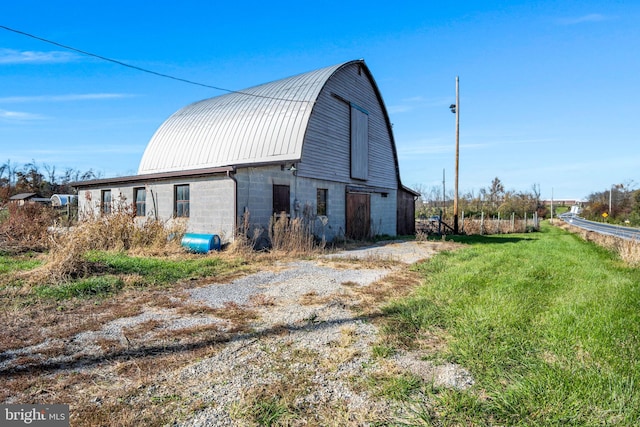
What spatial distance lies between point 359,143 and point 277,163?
21.9 ft

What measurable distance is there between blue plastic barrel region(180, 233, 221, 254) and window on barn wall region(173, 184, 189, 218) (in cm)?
262

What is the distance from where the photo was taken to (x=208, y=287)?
6.92 metres

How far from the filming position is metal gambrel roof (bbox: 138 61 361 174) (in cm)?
1462

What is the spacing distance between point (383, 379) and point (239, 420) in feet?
4.16

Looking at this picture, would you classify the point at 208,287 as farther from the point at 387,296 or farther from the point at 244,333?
the point at 387,296

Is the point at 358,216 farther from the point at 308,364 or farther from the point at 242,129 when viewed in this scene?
the point at 308,364

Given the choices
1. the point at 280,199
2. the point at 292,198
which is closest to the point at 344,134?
the point at 292,198

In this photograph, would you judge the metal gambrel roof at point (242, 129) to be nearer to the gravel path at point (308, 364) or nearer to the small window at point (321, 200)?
the small window at point (321, 200)

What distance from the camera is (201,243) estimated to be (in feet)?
36.9

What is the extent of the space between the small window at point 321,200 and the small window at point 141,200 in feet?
24.3

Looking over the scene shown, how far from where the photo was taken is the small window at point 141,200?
15580mm

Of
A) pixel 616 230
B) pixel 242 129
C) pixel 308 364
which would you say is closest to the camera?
pixel 308 364

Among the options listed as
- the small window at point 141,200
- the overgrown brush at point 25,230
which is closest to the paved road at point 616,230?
the small window at point 141,200

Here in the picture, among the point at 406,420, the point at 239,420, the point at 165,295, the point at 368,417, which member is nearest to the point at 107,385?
the point at 239,420
